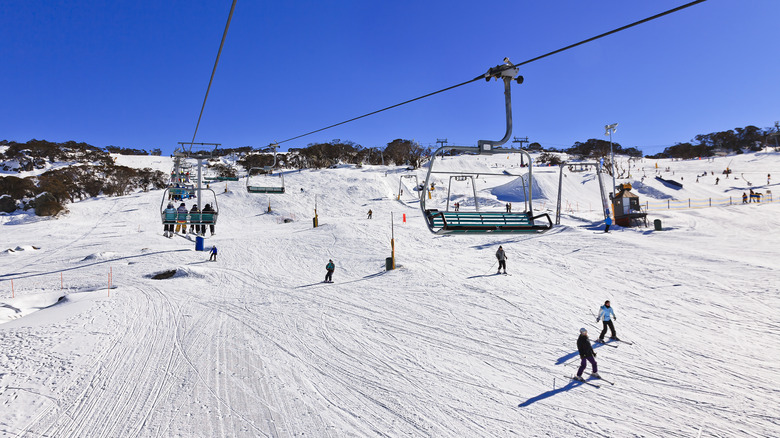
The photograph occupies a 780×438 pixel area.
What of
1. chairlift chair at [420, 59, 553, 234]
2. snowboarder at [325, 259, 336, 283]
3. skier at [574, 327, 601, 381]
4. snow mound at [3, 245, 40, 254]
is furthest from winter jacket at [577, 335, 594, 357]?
snow mound at [3, 245, 40, 254]

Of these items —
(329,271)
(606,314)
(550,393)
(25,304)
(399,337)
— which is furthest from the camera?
(329,271)

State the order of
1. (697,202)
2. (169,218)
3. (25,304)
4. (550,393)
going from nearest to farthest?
(550,393), (169,218), (25,304), (697,202)

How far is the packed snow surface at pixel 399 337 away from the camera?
754 centimetres

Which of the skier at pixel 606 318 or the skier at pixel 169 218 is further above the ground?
the skier at pixel 169 218

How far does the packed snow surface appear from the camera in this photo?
754 cm

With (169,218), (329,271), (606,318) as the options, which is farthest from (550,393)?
(169,218)

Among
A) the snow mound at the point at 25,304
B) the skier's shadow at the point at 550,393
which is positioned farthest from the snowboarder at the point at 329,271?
the snow mound at the point at 25,304

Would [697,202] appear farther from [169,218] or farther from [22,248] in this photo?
[22,248]

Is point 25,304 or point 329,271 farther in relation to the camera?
point 329,271

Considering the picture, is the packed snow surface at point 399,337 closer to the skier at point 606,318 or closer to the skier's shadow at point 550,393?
the skier's shadow at point 550,393

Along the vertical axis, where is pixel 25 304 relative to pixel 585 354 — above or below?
below

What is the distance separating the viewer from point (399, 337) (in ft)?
38.5

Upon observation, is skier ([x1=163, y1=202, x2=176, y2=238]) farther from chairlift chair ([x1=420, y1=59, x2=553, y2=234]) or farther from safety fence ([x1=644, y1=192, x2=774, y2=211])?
safety fence ([x1=644, y1=192, x2=774, y2=211])

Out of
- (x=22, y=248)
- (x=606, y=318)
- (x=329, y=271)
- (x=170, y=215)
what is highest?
(x=170, y=215)
